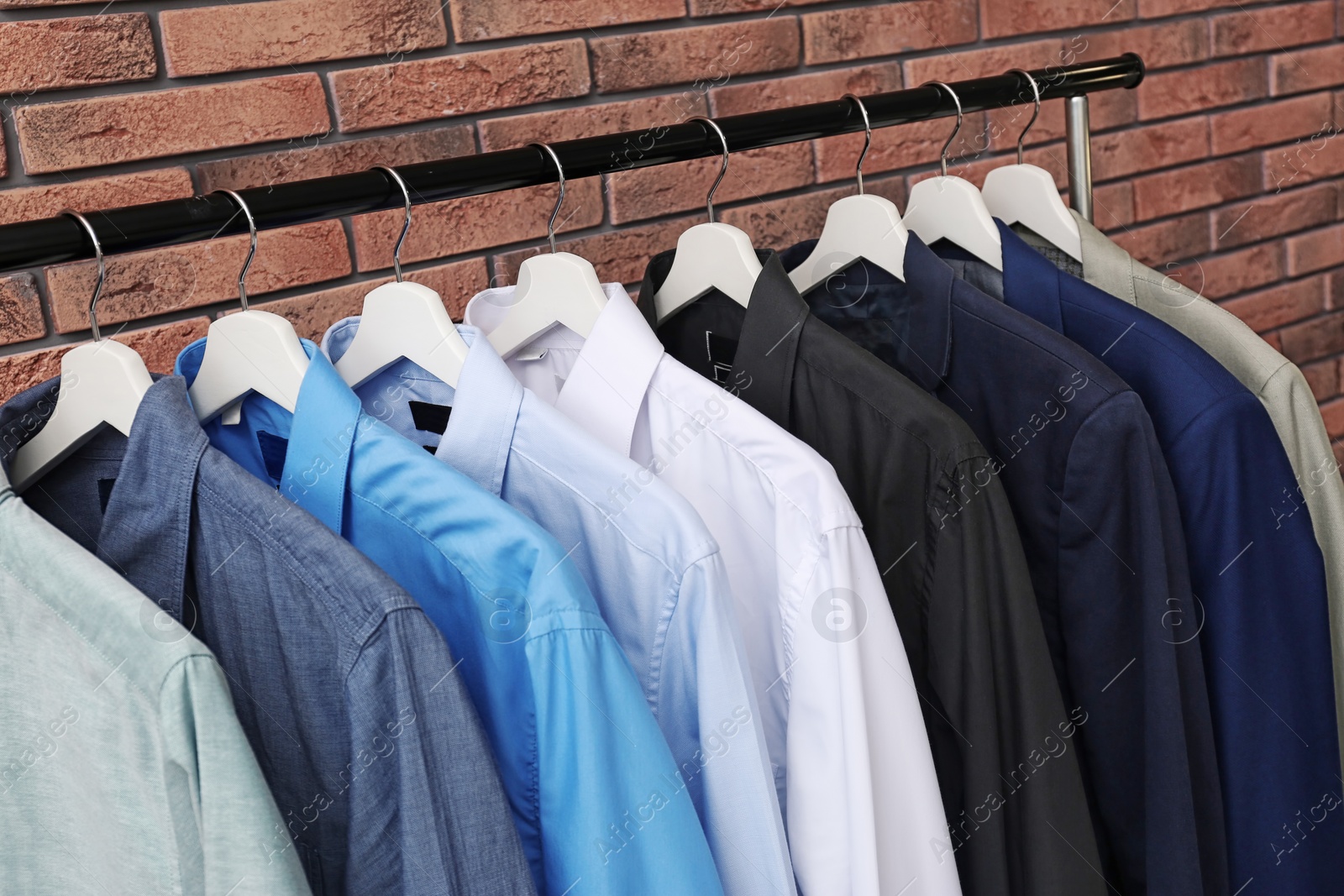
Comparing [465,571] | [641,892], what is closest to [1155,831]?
[641,892]

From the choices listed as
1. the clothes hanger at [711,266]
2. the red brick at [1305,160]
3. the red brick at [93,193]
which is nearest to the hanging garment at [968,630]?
the clothes hanger at [711,266]

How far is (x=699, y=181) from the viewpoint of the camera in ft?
4.61

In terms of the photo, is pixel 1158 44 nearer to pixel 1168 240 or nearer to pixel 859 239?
pixel 1168 240

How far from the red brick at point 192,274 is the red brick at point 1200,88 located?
1271mm

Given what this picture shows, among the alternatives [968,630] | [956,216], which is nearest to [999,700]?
[968,630]

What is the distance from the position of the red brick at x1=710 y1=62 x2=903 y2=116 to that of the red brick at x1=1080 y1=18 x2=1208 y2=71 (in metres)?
0.37

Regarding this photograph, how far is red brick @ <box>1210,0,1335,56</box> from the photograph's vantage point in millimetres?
1806

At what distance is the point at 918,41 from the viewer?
59.9 inches

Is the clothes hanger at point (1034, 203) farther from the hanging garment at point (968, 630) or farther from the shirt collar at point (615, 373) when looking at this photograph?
the shirt collar at point (615, 373)

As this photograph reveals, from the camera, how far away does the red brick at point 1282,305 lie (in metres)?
1.94

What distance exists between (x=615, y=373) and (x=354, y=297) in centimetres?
49

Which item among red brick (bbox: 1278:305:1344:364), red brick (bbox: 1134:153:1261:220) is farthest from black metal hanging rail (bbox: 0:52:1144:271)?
red brick (bbox: 1278:305:1344:364)

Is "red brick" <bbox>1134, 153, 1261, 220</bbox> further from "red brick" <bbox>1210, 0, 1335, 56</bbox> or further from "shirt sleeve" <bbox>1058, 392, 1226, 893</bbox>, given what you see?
"shirt sleeve" <bbox>1058, 392, 1226, 893</bbox>

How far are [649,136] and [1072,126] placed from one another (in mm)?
560
